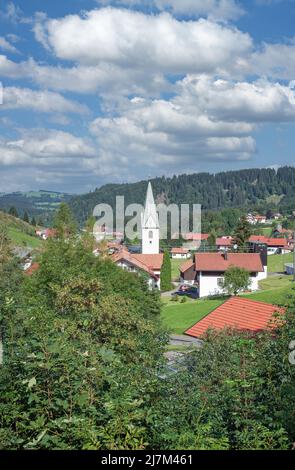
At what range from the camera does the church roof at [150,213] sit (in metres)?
86.6

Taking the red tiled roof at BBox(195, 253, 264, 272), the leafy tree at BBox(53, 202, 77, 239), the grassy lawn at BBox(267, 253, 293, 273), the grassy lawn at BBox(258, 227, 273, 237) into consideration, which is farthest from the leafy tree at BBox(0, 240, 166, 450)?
the grassy lawn at BBox(258, 227, 273, 237)

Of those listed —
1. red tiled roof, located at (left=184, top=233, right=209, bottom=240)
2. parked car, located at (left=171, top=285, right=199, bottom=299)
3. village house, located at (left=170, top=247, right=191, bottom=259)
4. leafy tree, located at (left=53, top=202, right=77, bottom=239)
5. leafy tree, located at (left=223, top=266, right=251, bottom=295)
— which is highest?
leafy tree, located at (left=53, top=202, right=77, bottom=239)

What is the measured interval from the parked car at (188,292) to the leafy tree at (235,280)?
7.61 m

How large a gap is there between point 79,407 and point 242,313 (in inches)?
680

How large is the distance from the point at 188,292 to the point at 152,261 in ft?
46.4

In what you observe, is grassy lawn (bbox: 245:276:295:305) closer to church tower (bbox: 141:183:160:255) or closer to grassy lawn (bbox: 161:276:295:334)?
grassy lawn (bbox: 161:276:295:334)

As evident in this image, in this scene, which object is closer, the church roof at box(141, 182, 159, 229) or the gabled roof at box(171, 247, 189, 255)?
the church roof at box(141, 182, 159, 229)

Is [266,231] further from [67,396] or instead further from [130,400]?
[67,396]

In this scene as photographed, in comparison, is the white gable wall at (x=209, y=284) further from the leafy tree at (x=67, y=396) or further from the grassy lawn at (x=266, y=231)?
the grassy lawn at (x=266, y=231)

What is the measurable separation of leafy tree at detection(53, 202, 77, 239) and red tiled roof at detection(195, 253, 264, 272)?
57.1 ft

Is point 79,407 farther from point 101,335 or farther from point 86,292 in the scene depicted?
point 86,292

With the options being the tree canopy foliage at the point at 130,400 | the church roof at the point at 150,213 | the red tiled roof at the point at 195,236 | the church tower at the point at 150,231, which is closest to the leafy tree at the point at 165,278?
the church tower at the point at 150,231

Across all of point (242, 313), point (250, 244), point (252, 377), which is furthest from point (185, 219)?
point (252, 377)

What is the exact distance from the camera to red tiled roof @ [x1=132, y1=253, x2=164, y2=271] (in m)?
71.5
